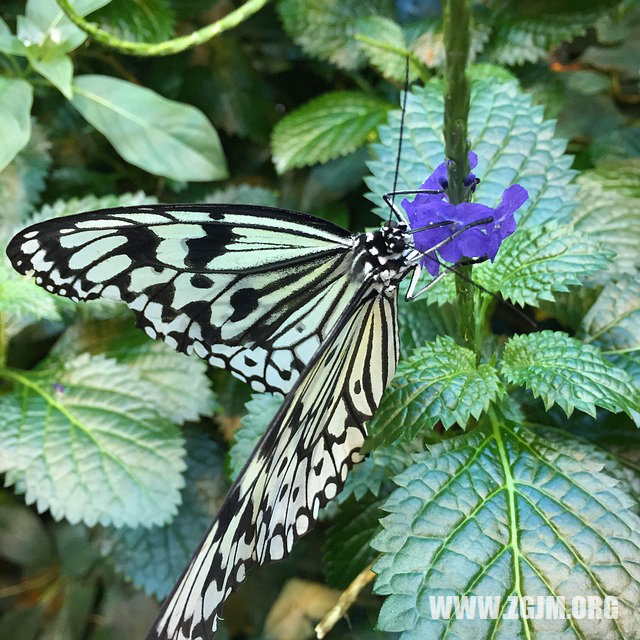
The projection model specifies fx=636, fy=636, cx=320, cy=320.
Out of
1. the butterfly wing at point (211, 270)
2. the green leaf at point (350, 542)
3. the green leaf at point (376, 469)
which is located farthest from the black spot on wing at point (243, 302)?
the green leaf at point (350, 542)

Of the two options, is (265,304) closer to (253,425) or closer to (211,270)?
(211,270)

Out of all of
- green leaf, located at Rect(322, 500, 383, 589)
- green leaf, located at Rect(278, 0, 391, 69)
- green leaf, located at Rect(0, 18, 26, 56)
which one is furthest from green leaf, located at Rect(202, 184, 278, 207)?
green leaf, located at Rect(322, 500, 383, 589)

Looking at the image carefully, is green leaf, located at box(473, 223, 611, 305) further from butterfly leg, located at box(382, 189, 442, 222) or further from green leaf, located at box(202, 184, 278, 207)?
green leaf, located at box(202, 184, 278, 207)


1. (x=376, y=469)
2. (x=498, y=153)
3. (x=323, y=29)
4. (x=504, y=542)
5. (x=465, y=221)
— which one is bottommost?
(x=504, y=542)

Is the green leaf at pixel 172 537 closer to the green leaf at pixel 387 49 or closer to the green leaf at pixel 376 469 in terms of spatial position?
the green leaf at pixel 376 469

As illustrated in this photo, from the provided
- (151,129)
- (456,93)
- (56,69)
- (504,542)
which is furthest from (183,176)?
(504,542)

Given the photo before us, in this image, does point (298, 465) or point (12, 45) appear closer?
point (298, 465)

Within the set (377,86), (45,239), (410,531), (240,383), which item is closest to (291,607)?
(240,383)
